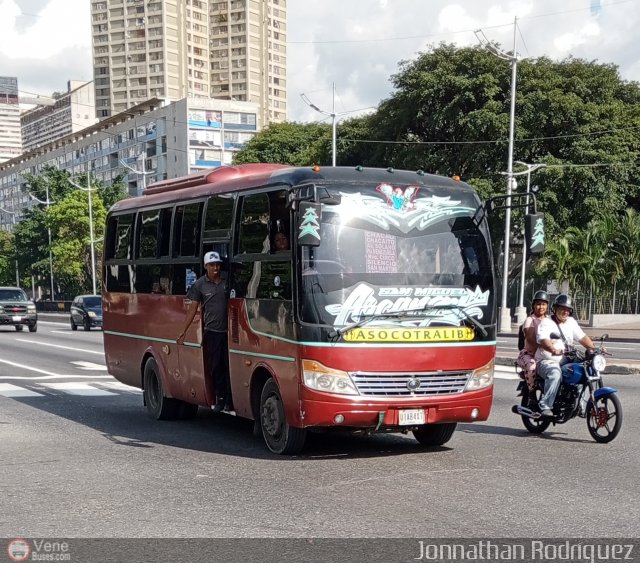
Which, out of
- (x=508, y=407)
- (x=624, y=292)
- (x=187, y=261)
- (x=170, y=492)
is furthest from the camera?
(x=624, y=292)

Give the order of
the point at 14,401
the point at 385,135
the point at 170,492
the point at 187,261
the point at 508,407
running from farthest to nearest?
the point at 385,135
the point at 14,401
the point at 508,407
the point at 187,261
the point at 170,492

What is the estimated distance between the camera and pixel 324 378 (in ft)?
29.3

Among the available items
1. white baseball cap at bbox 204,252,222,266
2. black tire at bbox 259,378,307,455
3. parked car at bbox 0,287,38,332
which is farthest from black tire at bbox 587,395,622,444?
parked car at bbox 0,287,38,332

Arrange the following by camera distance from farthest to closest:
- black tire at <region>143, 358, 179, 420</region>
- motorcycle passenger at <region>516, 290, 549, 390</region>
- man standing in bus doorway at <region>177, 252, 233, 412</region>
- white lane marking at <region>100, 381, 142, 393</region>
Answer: white lane marking at <region>100, 381, 142, 393</region> < black tire at <region>143, 358, 179, 420</region> < motorcycle passenger at <region>516, 290, 549, 390</region> < man standing in bus doorway at <region>177, 252, 233, 412</region>

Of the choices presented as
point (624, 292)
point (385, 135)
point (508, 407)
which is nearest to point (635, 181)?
point (624, 292)

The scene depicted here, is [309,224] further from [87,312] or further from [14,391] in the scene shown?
[87,312]

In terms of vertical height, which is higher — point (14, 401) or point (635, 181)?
point (635, 181)

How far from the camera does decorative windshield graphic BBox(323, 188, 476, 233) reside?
9.30 m

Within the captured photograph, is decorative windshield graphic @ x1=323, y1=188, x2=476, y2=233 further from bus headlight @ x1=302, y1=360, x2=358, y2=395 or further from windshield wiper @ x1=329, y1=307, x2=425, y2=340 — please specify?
bus headlight @ x1=302, y1=360, x2=358, y2=395

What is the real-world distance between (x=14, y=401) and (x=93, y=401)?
1.19 metres

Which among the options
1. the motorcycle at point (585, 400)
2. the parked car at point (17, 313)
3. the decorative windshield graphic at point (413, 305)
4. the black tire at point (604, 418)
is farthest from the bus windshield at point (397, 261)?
the parked car at point (17, 313)

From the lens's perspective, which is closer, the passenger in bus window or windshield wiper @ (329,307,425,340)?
windshield wiper @ (329,307,425,340)

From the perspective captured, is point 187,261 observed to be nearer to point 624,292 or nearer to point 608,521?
point 608,521

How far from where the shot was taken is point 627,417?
1224 cm
